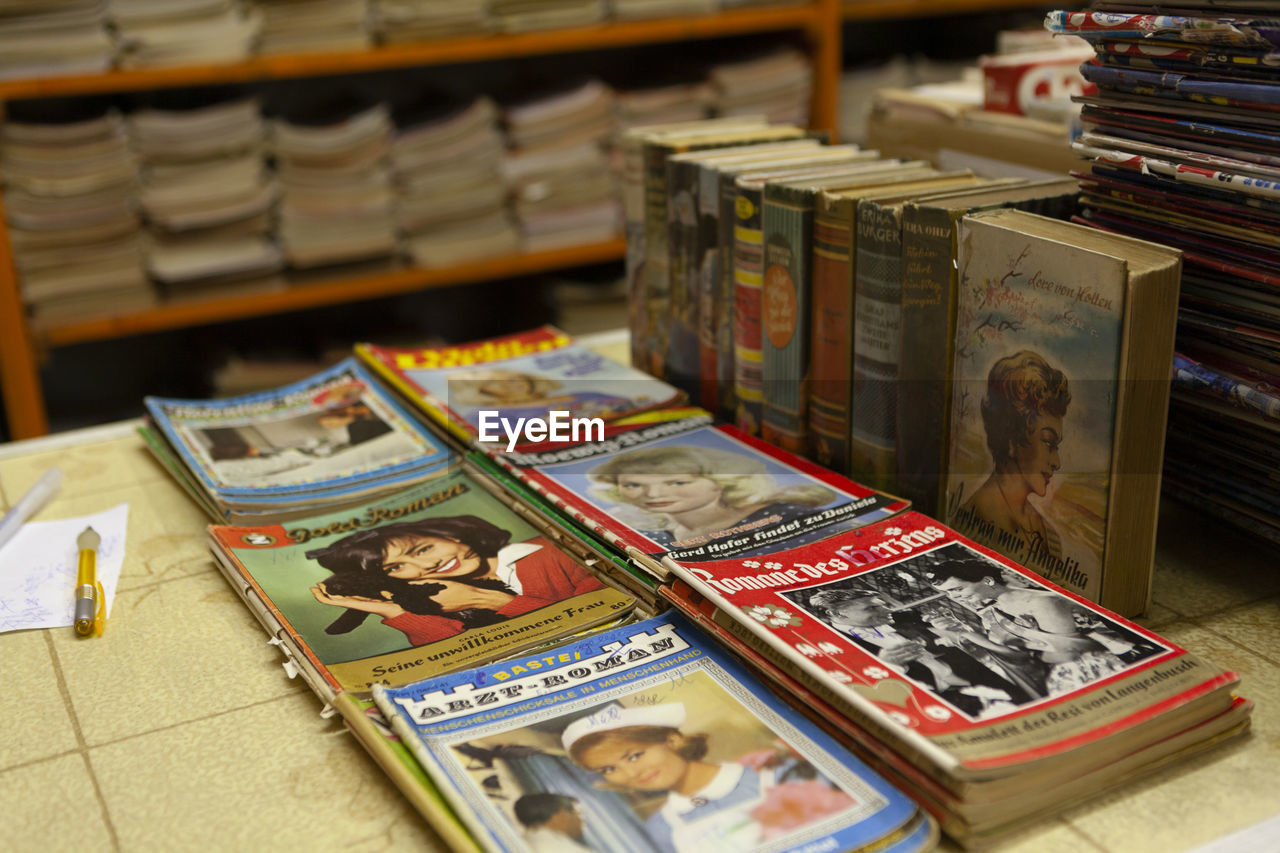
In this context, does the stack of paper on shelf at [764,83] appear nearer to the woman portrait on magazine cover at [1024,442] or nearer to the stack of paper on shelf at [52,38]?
Result: the stack of paper on shelf at [52,38]

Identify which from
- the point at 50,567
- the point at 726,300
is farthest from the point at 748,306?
the point at 50,567

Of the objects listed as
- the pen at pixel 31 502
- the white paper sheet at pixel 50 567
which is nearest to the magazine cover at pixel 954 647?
the white paper sheet at pixel 50 567

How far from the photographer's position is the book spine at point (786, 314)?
0.90 meters

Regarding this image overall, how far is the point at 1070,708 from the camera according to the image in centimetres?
59

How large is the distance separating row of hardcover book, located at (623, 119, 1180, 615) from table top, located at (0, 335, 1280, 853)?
115 millimetres

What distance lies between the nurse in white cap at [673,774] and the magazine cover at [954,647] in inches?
2.8

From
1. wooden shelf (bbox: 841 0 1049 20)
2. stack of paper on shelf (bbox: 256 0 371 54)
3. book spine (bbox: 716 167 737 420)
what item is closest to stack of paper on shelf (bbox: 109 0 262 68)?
stack of paper on shelf (bbox: 256 0 371 54)

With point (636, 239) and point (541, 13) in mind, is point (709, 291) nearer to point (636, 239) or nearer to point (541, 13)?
point (636, 239)

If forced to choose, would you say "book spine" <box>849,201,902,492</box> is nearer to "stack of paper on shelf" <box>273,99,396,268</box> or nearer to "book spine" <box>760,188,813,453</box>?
"book spine" <box>760,188,813,453</box>

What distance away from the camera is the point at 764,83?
2465 mm

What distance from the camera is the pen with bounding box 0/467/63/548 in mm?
972

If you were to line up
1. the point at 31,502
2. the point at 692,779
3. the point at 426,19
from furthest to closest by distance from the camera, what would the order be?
the point at 426,19, the point at 31,502, the point at 692,779

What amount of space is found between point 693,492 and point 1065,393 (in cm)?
28

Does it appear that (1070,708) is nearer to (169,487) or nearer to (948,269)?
(948,269)
